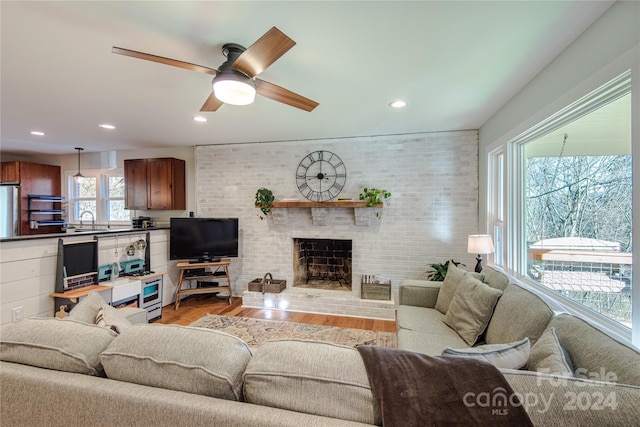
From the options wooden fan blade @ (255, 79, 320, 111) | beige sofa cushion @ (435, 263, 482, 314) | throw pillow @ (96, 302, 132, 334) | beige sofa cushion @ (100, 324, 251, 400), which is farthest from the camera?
beige sofa cushion @ (435, 263, 482, 314)

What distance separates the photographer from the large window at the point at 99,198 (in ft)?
16.5

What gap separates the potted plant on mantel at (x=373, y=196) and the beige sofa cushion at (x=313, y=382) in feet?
9.51

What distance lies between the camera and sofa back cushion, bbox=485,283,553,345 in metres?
1.49

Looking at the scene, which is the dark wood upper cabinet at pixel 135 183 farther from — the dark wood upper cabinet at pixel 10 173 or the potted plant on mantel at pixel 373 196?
the potted plant on mantel at pixel 373 196

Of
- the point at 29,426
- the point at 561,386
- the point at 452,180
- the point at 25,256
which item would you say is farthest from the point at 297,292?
the point at 561,386

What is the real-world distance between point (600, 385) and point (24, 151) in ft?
24.6

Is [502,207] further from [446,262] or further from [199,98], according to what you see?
[199,98]

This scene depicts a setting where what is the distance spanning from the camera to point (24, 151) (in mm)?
4887

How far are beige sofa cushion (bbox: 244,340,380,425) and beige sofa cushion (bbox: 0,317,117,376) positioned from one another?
0.62 metres

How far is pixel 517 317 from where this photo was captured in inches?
64.3

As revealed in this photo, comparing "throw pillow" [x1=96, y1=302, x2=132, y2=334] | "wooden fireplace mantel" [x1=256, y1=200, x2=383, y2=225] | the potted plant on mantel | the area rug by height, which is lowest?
the area rug

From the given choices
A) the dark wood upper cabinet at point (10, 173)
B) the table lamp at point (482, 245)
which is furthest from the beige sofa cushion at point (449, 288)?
the dark wood upper cabinet at point (10, 173)

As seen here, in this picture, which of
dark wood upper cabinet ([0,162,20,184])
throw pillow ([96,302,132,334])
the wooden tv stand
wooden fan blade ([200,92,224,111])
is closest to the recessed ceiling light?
wooden fan blade ([200,92,224,111])

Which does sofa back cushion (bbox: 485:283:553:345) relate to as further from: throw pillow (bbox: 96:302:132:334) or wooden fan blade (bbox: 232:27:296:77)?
throw pillow (bbox: 96:302:132:334)
